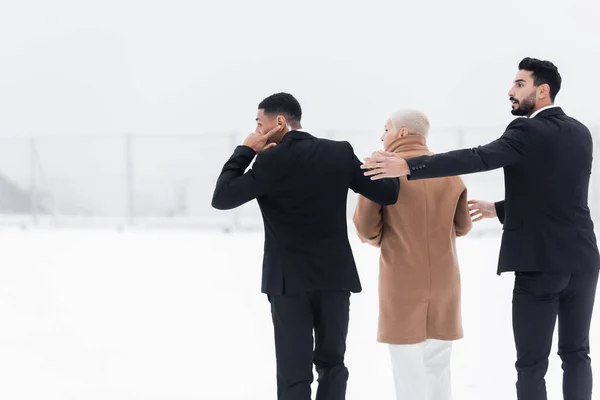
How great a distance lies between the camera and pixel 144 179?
17.2 meters

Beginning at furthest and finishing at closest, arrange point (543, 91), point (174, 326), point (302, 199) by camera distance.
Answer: point (174, 326), point (543, 91), point (302, 199)

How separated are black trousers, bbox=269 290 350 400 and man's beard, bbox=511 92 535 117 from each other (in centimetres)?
105

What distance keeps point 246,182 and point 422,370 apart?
1127mm

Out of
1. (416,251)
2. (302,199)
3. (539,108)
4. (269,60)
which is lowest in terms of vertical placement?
(416,251)

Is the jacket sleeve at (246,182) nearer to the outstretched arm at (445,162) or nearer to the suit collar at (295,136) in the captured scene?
the suit collar at (295,136)

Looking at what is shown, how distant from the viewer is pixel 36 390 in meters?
5.26

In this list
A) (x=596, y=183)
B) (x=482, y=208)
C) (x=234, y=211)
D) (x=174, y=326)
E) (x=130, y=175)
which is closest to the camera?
(x=482, y=208)

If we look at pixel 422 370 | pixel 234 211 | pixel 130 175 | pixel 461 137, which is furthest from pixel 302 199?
pixel 130 175

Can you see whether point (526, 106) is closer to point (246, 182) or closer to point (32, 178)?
point (246, 182)

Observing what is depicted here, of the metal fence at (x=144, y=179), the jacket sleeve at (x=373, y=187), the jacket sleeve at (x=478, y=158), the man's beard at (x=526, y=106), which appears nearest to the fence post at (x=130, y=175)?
the metal fence at (x=144, y=179)

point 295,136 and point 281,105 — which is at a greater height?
point 281,105

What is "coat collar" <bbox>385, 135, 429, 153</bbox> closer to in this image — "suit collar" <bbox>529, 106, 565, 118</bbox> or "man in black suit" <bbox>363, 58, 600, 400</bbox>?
"man in black suit" <bbox>363, 58, 600, 400</bbox>

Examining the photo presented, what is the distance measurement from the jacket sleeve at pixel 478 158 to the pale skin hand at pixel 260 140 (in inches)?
21.9

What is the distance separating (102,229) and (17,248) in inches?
99.4
